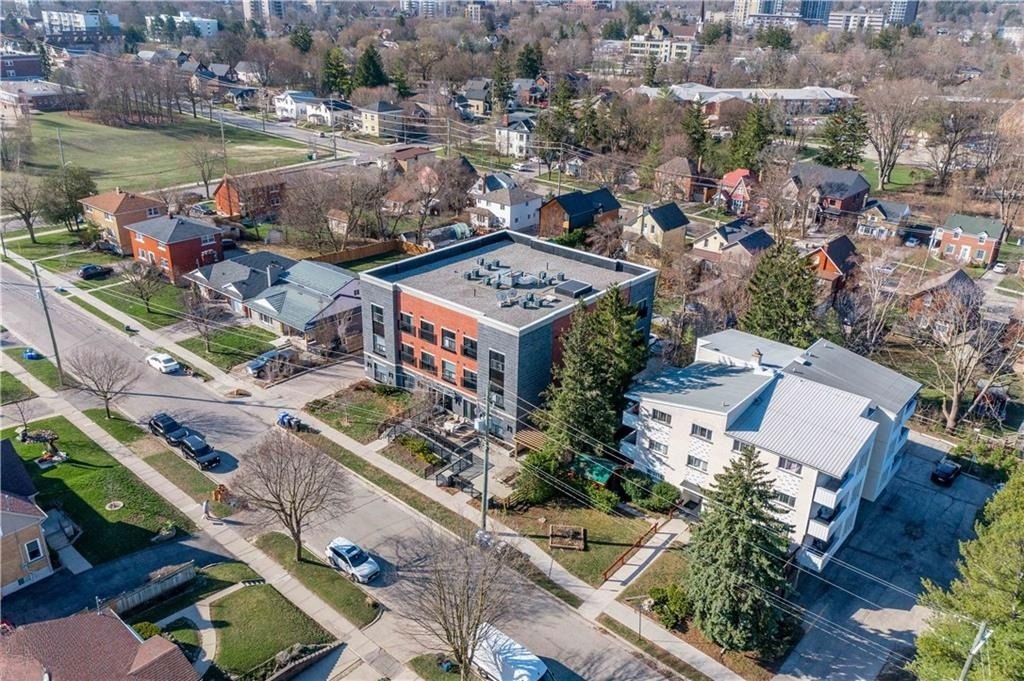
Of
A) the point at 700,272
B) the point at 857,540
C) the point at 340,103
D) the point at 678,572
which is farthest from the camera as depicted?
the point at 340,103

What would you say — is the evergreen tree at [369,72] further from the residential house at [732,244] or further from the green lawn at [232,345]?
the green lawn at [232,345]

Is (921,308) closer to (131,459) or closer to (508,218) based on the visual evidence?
(508,218)

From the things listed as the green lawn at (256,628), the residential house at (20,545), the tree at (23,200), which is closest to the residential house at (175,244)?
the tree at (23,200)

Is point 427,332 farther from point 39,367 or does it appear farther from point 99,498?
point 39,367

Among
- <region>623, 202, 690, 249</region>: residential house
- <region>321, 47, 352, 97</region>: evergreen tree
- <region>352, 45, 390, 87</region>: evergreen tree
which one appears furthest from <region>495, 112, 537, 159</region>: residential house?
<region>623, 202, 690, 249</region>: residential house

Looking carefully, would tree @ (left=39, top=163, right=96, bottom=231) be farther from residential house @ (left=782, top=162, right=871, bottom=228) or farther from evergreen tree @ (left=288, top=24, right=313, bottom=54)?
evergreen tree @ (left=288, top=24, right=313, bottom=54)

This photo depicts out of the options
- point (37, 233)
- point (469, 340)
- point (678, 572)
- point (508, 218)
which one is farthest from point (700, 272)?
point (37, 233)

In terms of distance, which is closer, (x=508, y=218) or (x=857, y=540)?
(x=857, y=540)
